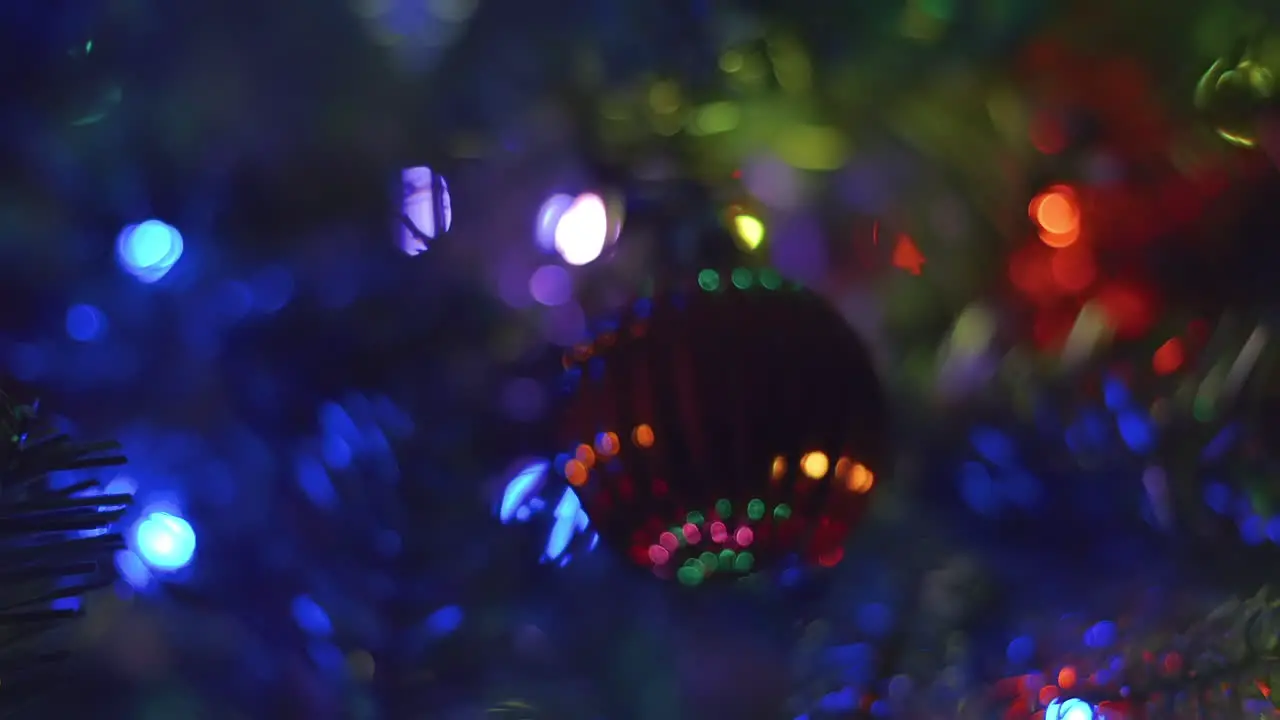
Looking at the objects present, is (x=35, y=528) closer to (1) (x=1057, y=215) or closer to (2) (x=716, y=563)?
(2) (x=716, y=563)

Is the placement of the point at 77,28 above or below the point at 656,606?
above

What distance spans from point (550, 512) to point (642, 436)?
0.33ft

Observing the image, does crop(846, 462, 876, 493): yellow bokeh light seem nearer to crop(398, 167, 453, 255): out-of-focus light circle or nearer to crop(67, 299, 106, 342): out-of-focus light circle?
crop(398, 167, 453, 255): out-of-focus light circle

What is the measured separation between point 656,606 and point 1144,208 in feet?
0.98

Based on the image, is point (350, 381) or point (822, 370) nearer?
point (822, 370)

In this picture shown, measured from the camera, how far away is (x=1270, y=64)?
0.45 metres

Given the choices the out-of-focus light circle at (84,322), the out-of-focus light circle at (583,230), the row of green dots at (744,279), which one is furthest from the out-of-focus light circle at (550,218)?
the out-of-focus light circle at (84,322)

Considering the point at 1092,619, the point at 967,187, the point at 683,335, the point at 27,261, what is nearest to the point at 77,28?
the point at 27,261

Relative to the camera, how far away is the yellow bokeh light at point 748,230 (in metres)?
0.46

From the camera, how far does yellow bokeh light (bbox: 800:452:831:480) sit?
0.38 metres

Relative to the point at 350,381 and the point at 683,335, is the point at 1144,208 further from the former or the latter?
the point at 350,381

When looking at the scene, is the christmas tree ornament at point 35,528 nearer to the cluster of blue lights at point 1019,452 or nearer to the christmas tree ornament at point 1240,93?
the cluster of blue lights at point 1019,452

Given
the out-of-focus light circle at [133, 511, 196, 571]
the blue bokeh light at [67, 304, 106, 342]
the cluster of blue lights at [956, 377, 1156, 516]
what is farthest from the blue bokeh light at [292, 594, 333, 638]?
the cluster of blue lights at [956, 377, 1156, 516]

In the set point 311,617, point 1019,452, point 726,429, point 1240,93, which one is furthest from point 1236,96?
point 311,617
